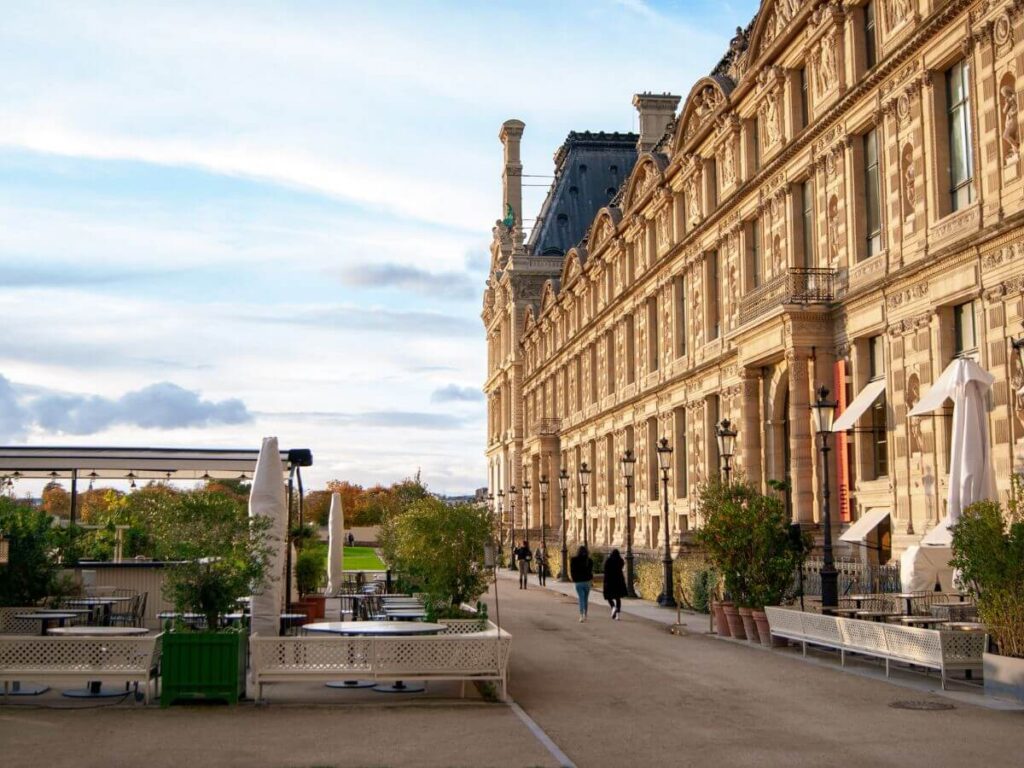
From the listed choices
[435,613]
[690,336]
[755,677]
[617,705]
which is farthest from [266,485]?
[690,336]

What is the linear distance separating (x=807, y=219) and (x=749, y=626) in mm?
15580

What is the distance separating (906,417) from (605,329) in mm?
32522

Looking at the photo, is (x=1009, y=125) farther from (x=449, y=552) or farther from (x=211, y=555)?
(x=211, y=555)

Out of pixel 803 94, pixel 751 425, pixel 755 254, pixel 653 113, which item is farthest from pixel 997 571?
pixel 653 113

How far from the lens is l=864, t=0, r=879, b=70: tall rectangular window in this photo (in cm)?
2938

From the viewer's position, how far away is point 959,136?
25.6 m

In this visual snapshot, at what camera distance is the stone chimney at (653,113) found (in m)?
62.9

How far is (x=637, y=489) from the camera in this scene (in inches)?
2098

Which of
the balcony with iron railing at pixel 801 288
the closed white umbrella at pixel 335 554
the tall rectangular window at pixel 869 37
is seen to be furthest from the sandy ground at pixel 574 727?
the tall rectangular window at pixel 869 37

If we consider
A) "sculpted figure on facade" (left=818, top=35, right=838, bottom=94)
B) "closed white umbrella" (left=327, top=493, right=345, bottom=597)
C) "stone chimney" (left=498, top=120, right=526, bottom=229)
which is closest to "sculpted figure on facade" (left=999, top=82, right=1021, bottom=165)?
"sculpted figure on facade" (left=818, top=35, right=838, bottom=94)

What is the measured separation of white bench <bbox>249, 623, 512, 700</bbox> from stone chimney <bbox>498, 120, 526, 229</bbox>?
8527 cm

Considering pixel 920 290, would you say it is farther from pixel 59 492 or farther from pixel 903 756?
pixel 59 492

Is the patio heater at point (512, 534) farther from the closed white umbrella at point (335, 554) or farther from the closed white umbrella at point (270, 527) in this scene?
the closed white umbrella at point (270, 527)

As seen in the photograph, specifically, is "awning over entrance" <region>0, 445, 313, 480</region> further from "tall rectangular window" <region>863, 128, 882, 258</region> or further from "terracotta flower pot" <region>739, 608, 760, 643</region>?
Result: "tall rectangular window" <region>863, 128, 882, 258</region>
